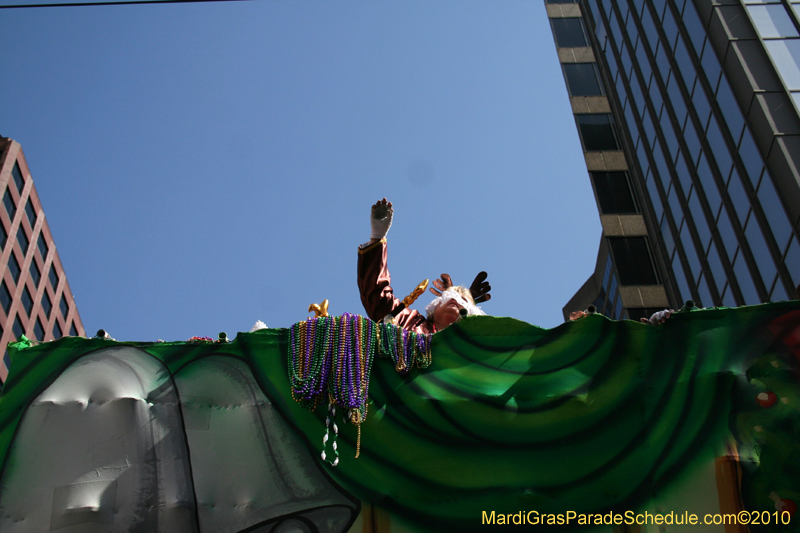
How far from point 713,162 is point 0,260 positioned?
39.6 meters

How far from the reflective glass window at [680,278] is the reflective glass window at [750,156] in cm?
501

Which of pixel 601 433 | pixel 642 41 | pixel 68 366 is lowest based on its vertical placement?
pixel 601 433

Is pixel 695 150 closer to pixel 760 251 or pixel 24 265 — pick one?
pixel 760 251

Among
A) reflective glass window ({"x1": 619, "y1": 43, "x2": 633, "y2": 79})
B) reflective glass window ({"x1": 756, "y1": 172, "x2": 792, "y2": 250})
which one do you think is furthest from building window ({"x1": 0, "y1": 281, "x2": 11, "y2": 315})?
reflective glass window ({"x1": 756, "y1": 172, "x2": 792, "y2": 250})

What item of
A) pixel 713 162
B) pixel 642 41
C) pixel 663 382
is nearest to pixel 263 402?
pixel 663 382

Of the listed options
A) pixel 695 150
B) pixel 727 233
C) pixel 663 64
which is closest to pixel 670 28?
pixel 663 64

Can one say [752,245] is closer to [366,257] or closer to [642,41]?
[642,41]

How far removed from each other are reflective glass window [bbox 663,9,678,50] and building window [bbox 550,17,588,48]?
418 inches

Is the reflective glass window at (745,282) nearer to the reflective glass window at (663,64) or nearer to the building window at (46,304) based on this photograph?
the reflective glass window at (663,64)

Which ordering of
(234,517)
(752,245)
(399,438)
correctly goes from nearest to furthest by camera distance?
(234,517)
(399,438)
(752,245)

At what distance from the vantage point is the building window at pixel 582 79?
86.8 feet

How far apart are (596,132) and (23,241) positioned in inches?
1442

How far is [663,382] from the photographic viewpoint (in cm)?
455

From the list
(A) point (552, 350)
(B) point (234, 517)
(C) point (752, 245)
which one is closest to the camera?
(B) point (234, 517)
